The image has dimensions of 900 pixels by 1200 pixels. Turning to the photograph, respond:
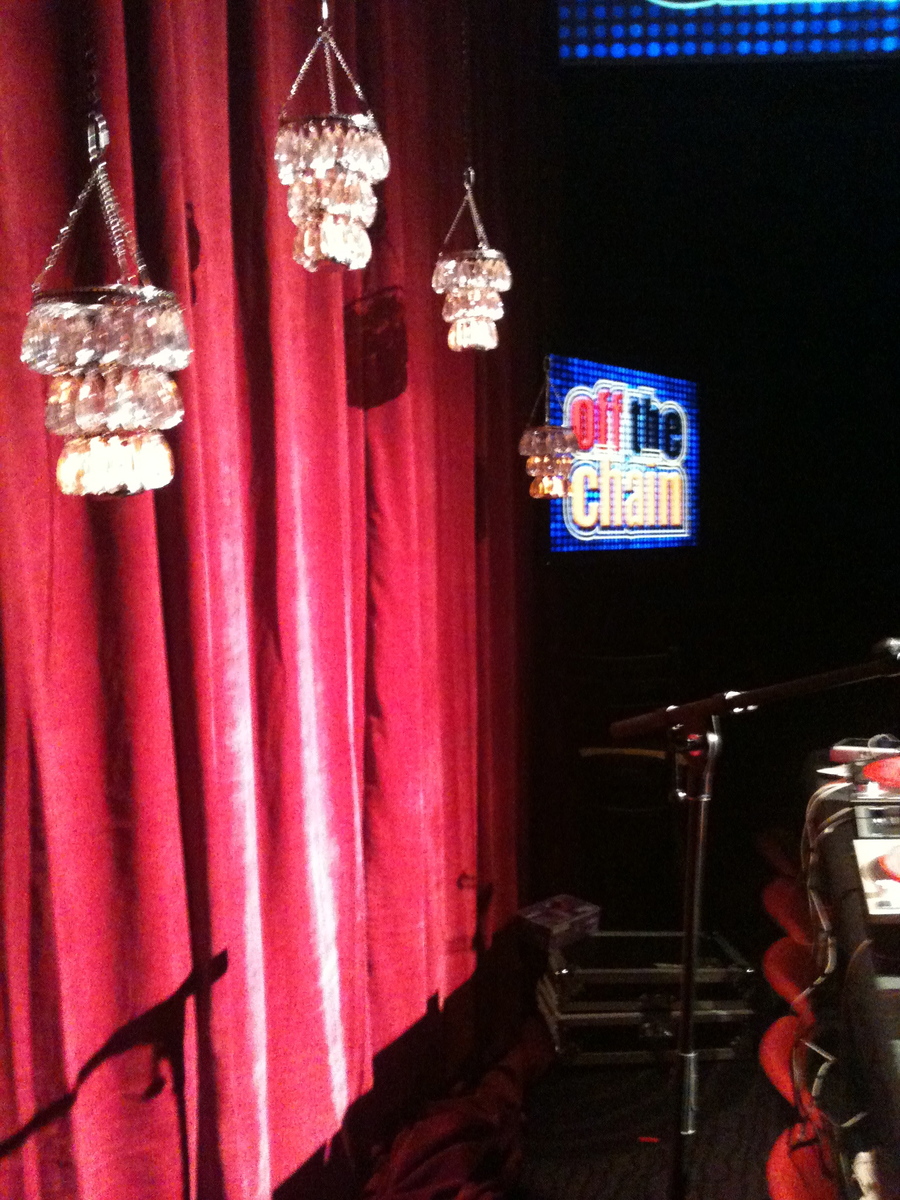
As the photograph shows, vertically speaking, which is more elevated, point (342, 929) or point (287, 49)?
point (287, 49)

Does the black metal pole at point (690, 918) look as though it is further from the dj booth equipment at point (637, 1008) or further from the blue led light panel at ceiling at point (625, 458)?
the blue led light panel at ceiling at point (625, 458)

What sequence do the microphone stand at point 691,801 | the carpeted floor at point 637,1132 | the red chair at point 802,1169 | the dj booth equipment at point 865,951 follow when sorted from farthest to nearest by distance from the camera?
1. the carpeted floor at point 637,1132
2. the red chair at point 802,1169
3. the microphone stand at point 691,801
4. the dj booth equipment at point 865,951

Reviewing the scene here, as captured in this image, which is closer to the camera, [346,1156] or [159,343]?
[159,343]

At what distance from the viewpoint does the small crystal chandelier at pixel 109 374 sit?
0.67 meters

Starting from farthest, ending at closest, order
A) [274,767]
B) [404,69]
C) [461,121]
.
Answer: [461,121], [404,69], [274,767]

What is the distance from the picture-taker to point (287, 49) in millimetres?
1549

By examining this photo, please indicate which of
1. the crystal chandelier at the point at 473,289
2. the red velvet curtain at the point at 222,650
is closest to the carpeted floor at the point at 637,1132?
the red velvet curtain at the point at 222,650

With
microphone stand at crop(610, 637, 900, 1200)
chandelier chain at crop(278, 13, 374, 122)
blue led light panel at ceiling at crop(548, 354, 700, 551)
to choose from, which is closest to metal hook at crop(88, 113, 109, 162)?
chandelier chain at crop(278, 13, 374, 122)

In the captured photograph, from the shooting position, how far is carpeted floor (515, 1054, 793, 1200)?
1979 millimetres

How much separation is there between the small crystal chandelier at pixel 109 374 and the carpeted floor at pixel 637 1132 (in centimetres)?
190

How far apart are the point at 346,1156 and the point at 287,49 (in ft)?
6.79

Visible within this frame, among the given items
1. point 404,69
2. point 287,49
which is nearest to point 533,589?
point 404,69

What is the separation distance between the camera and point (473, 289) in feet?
5.17

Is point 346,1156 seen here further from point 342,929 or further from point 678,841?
point 678,841
